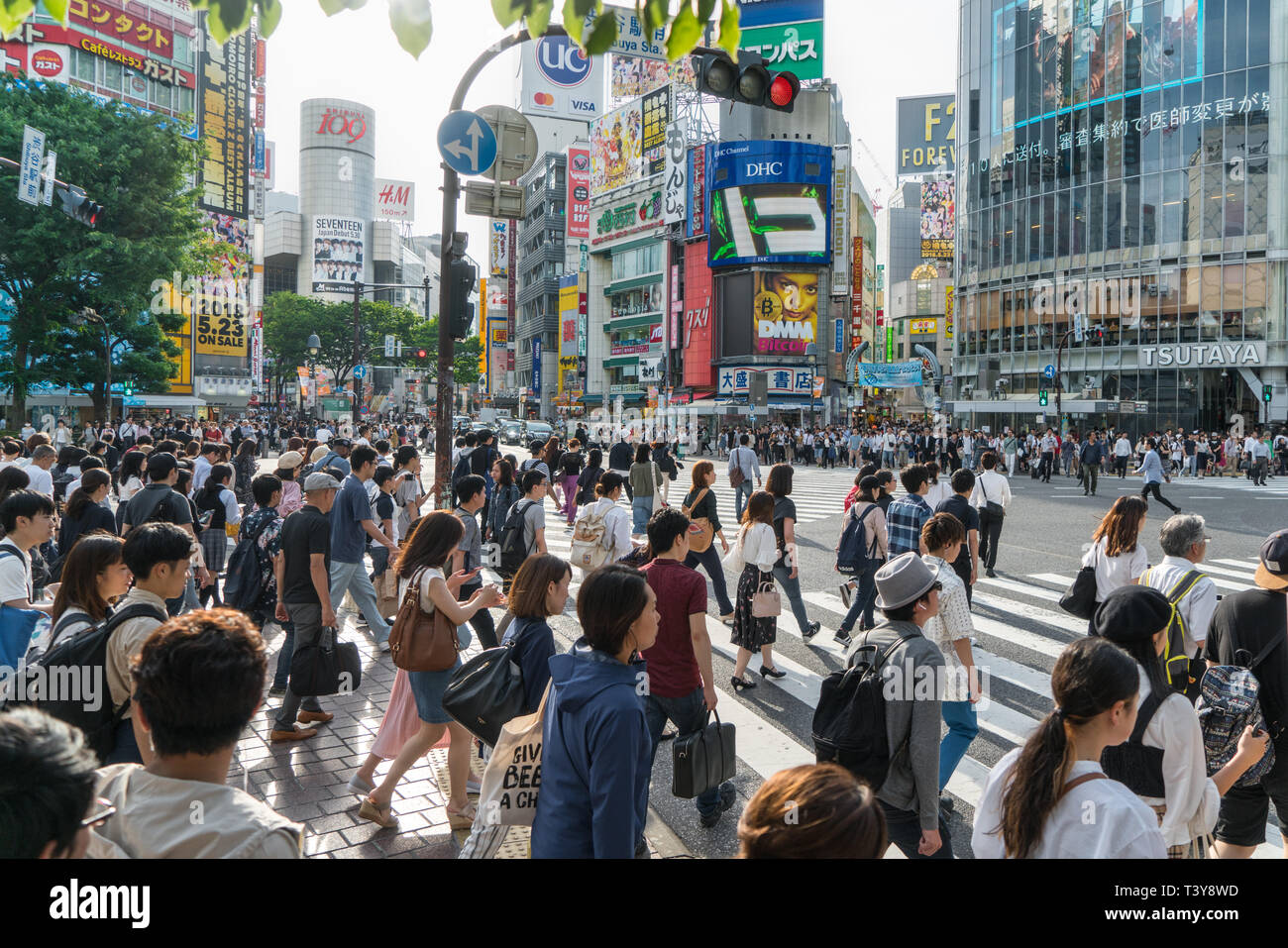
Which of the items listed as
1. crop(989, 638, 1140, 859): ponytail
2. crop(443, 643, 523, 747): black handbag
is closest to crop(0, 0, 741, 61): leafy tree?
crop(443, 643, 523, 747): black handbag

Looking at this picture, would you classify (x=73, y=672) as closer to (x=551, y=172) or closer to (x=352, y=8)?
(x=352, y=8)

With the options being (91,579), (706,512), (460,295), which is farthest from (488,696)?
(460,295)

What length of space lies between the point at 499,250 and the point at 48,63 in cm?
6894

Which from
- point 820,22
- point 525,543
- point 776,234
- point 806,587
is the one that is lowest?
point 806,587

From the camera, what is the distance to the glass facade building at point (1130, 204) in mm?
45000

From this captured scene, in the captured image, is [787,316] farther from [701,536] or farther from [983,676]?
[983,676]

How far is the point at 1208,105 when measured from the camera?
150 feet

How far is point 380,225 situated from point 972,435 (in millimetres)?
111168

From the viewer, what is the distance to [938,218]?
4360 inches

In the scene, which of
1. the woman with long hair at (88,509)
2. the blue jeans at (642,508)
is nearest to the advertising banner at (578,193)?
the blue jeans at (642,508)

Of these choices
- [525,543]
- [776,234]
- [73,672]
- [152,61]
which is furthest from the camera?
[776,234]

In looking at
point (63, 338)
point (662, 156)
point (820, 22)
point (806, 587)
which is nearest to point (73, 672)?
point (806, 587)

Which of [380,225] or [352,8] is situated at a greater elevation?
[380,225]

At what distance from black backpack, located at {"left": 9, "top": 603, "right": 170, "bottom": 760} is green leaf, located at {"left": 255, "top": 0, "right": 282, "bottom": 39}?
2.45 m
